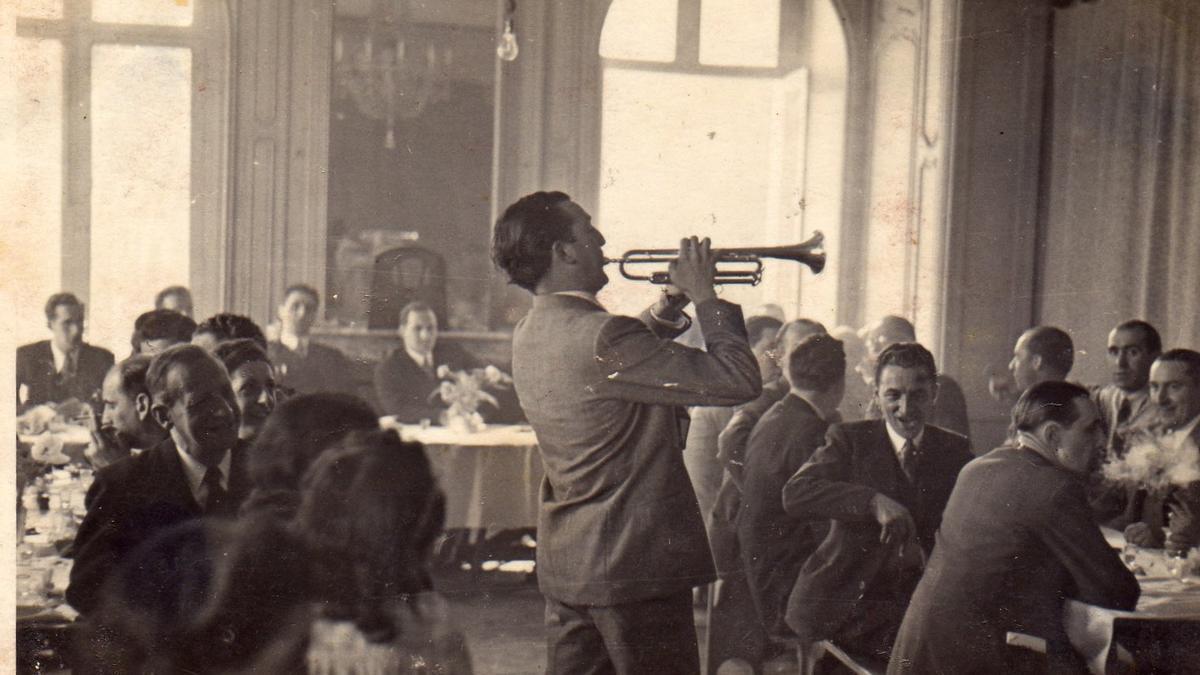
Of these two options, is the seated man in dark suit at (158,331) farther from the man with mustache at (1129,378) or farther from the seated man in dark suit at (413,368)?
the man with mustache at (1129,378)

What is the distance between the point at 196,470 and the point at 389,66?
1.81 metres

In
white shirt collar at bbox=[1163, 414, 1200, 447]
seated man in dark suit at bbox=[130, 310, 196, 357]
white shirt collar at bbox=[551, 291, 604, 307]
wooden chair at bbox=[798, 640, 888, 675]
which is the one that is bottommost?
wooden chair at bbox=[798, 640, 888, 675]

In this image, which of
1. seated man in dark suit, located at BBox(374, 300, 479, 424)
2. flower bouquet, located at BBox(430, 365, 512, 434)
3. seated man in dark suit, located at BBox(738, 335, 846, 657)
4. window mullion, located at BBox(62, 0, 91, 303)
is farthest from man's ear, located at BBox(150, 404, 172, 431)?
seated man in dark suit, located at BBox(738, 335, 846, 657)

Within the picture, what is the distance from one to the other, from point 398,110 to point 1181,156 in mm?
2689

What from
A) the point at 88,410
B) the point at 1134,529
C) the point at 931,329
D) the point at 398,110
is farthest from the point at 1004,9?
the point at 88,410

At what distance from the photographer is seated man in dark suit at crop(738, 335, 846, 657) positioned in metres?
3.36

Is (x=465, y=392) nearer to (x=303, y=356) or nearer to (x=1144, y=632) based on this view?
(x=303, y=356)

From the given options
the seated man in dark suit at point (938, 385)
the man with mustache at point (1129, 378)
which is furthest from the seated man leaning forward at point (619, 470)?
the man with mustache at point (1129, 378)

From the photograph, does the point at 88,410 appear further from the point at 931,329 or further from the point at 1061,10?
the point at 1061,10

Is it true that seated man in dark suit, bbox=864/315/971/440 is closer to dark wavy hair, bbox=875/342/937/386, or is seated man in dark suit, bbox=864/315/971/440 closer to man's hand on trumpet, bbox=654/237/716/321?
dark wavy hair, bbox=875/342/937/386

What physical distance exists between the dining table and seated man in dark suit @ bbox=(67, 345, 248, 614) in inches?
94.1

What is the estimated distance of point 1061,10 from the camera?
138 inches

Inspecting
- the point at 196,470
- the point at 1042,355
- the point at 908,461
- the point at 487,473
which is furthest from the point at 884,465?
the point at 196,470

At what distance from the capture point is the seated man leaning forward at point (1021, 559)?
281cm
